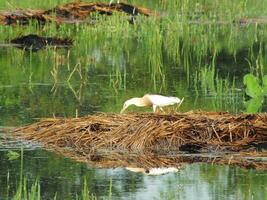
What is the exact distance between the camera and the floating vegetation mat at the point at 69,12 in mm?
23891

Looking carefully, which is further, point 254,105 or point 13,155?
point 254,105

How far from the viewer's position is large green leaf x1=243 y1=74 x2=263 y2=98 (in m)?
12.6

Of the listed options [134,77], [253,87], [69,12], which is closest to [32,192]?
[253,87]

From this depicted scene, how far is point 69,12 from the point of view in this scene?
25.2 meters

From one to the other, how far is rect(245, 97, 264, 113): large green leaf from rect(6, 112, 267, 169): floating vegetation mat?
1.85m

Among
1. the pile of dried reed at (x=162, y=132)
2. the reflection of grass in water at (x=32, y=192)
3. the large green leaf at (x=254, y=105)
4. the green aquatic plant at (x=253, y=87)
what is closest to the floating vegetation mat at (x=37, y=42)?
the green aquatic plant at (x=253, y=87)

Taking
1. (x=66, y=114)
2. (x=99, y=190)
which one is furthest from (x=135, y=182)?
(x=66, y=114)

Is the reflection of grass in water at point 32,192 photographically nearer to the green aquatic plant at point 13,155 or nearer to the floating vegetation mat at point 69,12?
the green aquatic plant at point 13,155

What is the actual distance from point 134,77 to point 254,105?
3266 mm

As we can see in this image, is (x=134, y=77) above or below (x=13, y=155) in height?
above

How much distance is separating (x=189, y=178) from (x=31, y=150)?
1.81 meters

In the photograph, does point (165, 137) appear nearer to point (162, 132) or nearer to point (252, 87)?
point (162, 132)

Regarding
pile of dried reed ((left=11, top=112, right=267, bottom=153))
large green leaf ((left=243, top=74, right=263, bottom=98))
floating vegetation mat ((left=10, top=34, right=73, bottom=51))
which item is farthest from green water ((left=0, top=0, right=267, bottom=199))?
pile of dried reed ((left=11, top=112, right=267, bottom=153))

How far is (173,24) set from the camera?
21.7 meters
